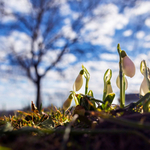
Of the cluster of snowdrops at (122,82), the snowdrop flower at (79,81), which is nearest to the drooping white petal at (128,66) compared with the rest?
the cluster of snowdrops at (122,82)

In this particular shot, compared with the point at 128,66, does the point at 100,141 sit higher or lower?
lower

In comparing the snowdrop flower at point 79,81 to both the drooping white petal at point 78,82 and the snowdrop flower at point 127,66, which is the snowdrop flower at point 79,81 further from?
the snowdrop flower at point 127,66

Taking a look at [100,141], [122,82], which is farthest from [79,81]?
[100,141]

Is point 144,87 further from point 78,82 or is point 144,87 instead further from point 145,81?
point 78,82

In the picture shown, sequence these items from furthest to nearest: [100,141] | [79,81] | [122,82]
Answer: [79,81], [122,82], [100,141]

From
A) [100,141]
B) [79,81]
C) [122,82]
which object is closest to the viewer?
[100,141]

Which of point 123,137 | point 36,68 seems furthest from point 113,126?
point 36,68

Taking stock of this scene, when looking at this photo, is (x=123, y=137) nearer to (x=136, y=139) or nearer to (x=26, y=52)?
(x=136, y=139)

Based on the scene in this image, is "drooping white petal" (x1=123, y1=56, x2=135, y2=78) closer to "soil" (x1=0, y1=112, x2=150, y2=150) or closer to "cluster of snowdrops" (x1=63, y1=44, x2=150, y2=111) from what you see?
"cluster of snowdrops" (x1=63, y1=44, x2=150, y2=111)

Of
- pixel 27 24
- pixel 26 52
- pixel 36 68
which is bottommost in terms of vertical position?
pixel 36 68
